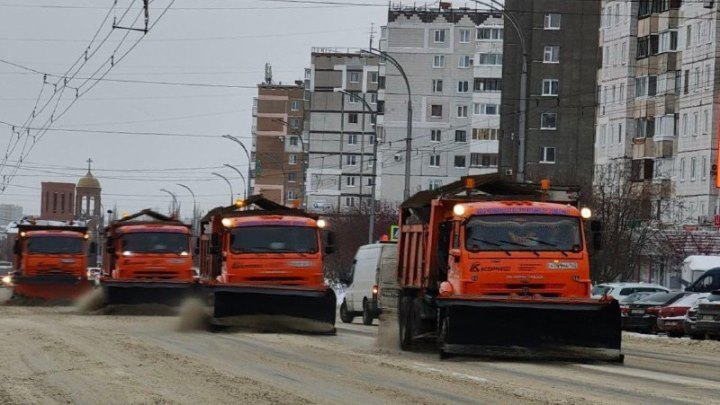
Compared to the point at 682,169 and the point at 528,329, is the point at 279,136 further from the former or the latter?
the point at 528,329

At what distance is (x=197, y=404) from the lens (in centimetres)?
1497

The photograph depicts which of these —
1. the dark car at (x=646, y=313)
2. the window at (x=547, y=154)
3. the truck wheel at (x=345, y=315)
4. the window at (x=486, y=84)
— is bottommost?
the truck wheel at (x=345, y=315)

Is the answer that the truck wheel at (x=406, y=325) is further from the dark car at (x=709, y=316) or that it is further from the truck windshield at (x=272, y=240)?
the dark car at (x=709, y=316)

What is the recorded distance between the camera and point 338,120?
17225 centimetres

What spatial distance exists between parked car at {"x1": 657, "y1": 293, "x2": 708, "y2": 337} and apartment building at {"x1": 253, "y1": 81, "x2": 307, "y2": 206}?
142 meters

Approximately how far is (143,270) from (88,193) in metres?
149

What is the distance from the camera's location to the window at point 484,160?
132m

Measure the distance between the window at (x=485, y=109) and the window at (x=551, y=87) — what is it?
18.2m

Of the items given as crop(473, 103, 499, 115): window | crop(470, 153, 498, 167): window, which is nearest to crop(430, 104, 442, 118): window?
crop(473, 103, 499, 115): window

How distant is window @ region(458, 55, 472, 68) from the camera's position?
460 feet

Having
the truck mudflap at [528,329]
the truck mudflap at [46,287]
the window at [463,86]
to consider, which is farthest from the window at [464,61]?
the truck mudflap at [528,329]

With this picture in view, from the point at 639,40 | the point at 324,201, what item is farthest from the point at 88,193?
the point at 639,40

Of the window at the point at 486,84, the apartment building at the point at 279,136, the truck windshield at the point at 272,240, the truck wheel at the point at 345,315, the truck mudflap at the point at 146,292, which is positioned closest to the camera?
the truck windshield at the point at 272,240

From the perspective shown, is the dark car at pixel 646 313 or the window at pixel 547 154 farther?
the window at pixel 547 154
